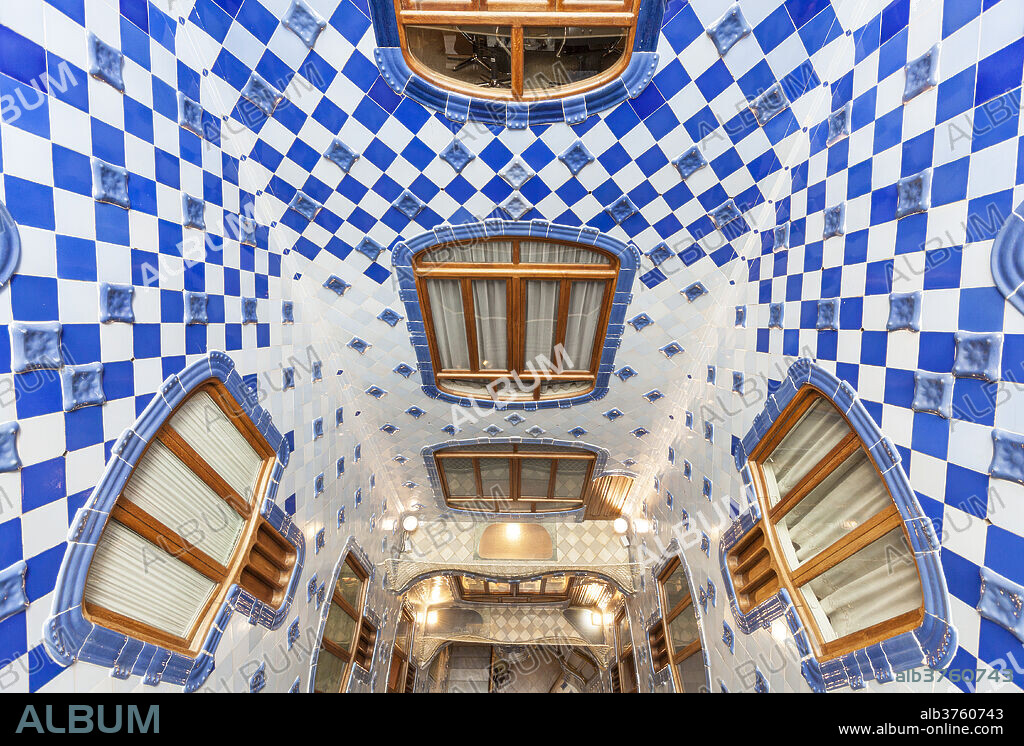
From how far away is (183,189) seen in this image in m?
2.52

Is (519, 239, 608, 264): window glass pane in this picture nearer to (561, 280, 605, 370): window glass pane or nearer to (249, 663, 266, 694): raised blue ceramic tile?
(561, 280, 605, 370): window glass pane

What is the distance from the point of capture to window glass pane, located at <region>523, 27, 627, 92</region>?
2596 millimetres

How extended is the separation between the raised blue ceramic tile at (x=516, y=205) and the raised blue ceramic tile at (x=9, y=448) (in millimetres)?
3034

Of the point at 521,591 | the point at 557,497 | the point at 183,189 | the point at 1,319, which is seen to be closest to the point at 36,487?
the point at 1,319

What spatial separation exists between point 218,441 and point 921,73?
15.1 ft

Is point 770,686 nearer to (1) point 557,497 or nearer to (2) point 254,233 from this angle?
(1) point 557,497

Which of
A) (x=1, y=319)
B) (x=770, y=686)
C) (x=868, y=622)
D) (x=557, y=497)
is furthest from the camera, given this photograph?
(x=557, y=497)

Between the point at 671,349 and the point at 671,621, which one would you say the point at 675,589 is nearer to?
the point at 671,621

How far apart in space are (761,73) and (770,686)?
4.46 meters

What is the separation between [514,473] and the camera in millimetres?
6344

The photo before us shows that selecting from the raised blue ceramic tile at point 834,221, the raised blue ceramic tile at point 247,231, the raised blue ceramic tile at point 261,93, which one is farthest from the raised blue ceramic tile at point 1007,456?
the raised blue ceramic tile at point 247,231

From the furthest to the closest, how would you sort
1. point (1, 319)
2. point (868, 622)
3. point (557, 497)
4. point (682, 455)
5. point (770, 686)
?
point (557, 497) → point (682, 455) → point (770, 686) → point (868, 622) → point (1, 319)

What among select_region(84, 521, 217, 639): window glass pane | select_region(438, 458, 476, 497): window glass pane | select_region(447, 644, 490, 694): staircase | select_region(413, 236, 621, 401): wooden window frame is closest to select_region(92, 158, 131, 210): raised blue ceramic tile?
select_region(84, 521, 217, 639): window glass pane

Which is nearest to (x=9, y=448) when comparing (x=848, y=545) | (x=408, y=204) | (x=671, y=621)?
(x=408, y=204)
